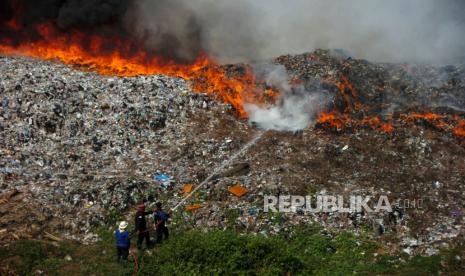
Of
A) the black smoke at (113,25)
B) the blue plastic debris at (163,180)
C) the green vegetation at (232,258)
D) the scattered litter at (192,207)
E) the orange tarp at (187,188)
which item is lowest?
the green vegetation at (232,258)

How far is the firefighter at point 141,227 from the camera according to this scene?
14.2m

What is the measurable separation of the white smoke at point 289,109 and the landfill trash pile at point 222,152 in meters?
0.52

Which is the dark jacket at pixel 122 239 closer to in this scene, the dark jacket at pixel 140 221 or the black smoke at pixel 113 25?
the dark jacket at pixel 140 221

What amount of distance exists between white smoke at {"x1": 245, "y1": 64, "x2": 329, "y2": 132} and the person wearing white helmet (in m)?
9.93

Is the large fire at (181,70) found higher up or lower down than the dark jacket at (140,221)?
higher up

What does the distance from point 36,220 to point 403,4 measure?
2632cm

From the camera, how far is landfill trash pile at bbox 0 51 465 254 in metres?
15.8

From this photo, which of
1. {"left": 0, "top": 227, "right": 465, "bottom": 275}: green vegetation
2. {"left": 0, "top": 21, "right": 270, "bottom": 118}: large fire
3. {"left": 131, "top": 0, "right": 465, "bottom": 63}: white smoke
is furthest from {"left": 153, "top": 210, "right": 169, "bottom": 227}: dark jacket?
{"left": 131, "top": 0, "right": 465, "bottom": 63}: white smoke

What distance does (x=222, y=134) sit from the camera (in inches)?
819

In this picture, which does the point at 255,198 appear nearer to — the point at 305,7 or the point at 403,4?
the point at 305,7

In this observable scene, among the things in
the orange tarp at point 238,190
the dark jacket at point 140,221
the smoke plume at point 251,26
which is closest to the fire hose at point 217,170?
the dark jacket at point 140,221

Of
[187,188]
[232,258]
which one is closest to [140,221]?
[232,258]

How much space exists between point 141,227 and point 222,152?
6216 millimetres

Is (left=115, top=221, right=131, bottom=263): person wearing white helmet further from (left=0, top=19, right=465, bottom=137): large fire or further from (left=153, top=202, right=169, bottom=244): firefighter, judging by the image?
(left=0, top=19, right=465, bottom=137): large fire
